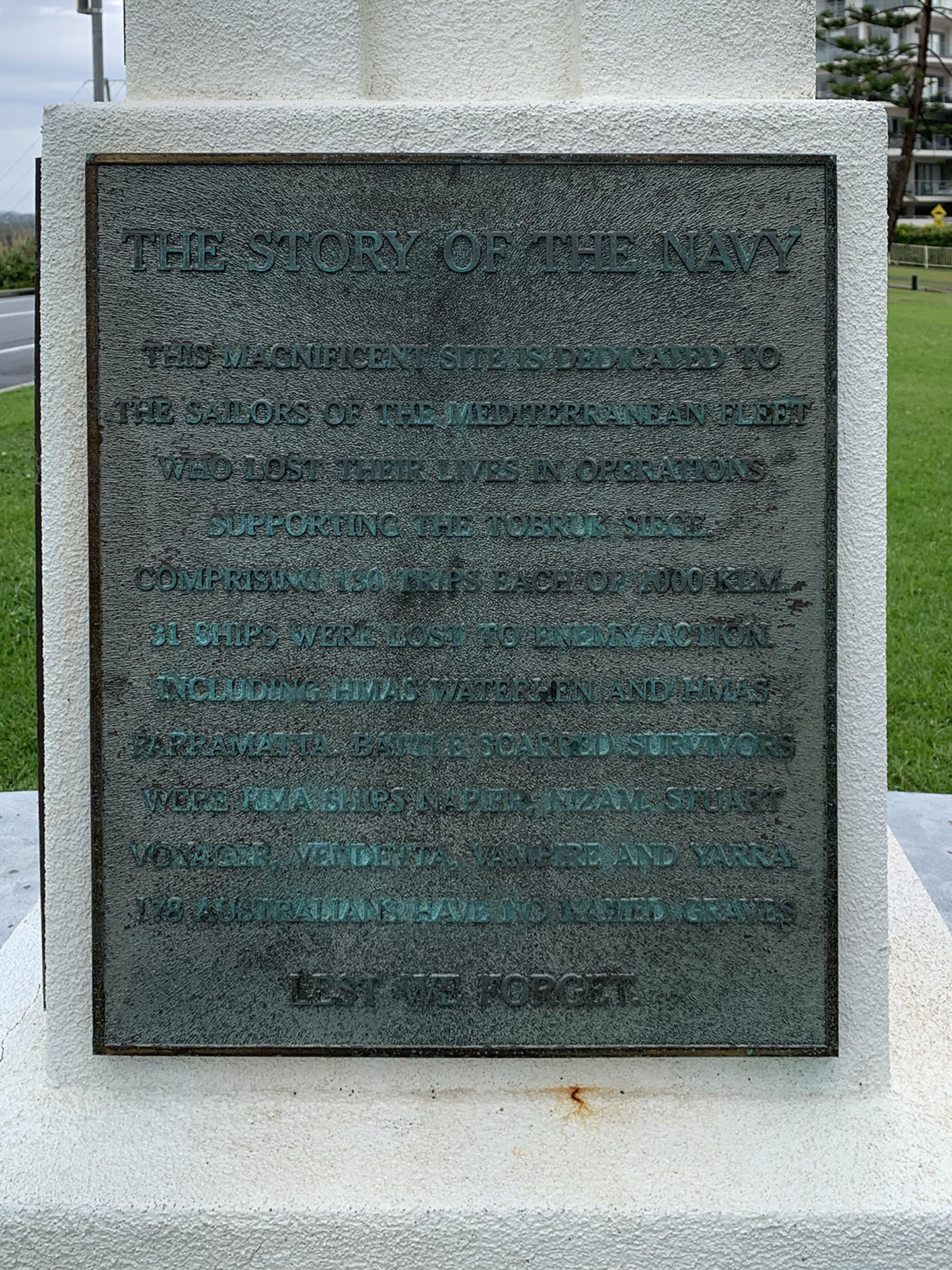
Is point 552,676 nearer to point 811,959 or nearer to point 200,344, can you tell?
point 811,959

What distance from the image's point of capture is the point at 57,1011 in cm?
261

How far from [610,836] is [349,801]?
0.53 m

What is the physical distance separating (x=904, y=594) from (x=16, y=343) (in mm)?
21625

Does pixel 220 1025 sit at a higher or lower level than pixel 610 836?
lower

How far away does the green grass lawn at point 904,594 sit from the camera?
5777mm

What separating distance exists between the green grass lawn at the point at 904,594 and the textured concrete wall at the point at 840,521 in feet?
9.84

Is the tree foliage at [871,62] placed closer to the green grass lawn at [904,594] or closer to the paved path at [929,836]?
the green grass lawn at [904,594]

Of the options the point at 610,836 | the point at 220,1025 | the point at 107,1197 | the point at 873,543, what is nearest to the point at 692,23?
the point at 873,543

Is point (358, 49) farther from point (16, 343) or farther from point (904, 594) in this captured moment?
point (16, 343)

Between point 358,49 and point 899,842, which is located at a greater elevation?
point 358,49

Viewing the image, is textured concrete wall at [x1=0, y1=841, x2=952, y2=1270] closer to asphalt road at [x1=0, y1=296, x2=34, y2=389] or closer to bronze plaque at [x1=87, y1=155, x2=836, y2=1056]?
bronze plaque at [x1=87, y1=155, x2=836, y2=1056]

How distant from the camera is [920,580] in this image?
27.7 ft

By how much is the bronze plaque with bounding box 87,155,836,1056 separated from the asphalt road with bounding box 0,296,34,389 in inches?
662

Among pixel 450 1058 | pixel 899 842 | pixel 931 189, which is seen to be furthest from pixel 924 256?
pixel 450 1058
